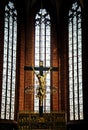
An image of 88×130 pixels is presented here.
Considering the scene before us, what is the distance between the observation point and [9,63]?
24250 mm

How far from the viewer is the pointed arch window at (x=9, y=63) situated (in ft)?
76.7

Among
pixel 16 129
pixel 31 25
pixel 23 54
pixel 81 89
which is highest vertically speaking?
Result: pixel 31 25

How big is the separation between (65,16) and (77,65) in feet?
11.4

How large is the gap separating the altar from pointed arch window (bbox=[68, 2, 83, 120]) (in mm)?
1836

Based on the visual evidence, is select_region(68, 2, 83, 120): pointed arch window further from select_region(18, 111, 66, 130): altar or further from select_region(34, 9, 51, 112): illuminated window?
select_region(18, 111, 66, 130): altar

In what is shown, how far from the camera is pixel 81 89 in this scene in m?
23.5

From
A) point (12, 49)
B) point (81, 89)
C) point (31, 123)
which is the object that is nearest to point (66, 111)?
point (81, 89)

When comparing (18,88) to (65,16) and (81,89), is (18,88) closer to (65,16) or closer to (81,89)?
(81,89)

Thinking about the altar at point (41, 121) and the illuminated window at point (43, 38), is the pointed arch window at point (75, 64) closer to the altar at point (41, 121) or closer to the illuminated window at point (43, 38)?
the illuminated window at point (43, 38)

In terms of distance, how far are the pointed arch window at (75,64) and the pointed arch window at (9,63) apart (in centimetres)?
337

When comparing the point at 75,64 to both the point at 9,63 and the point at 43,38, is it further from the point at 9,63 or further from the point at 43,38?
the point at 9,63

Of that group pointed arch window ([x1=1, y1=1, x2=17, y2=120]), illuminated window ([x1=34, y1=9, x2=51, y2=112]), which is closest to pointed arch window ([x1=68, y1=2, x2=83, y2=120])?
illuminated window ([x1=34, y1=9, x2=51, y2=112])

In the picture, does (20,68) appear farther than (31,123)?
Yes

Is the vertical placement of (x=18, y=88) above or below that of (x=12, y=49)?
below
